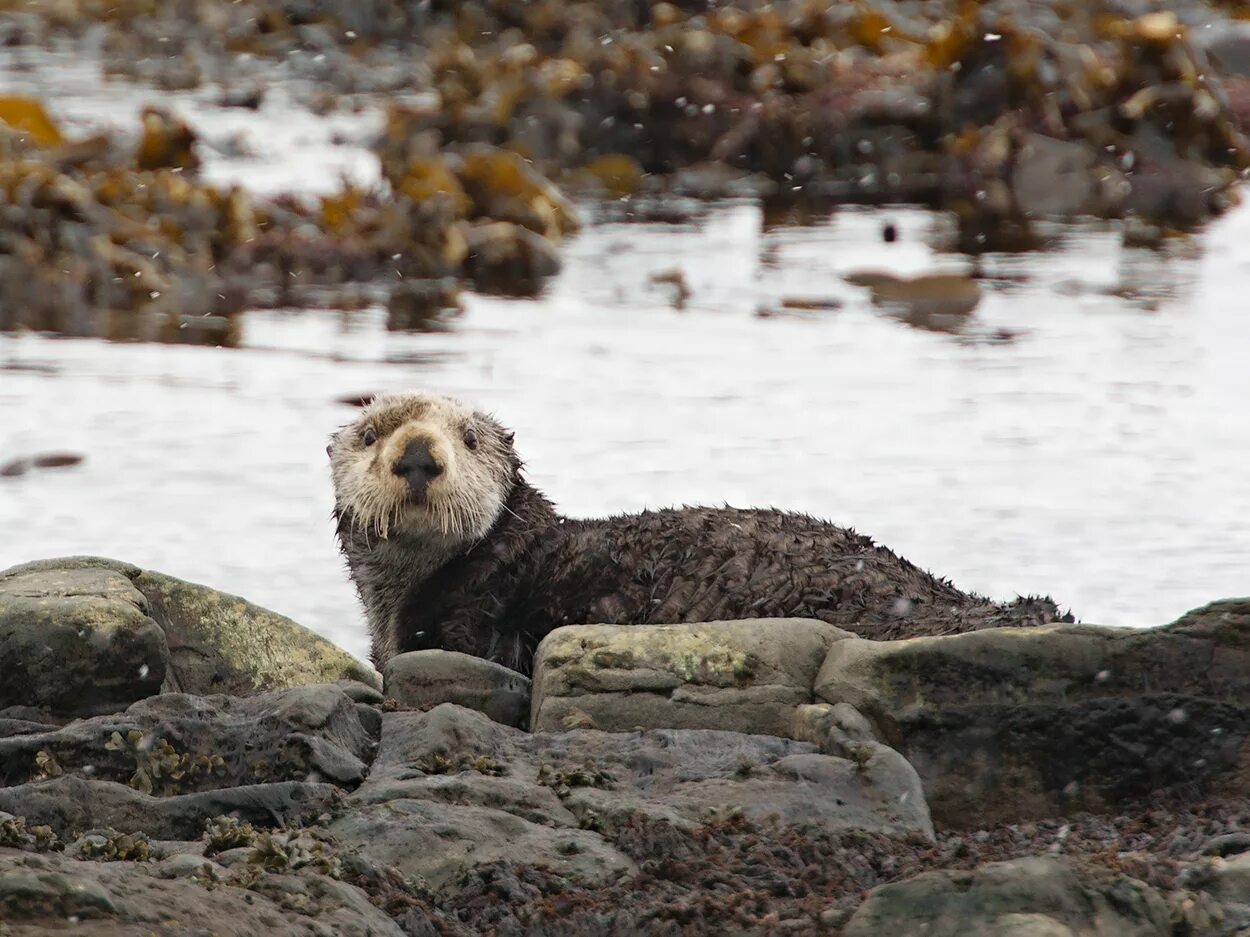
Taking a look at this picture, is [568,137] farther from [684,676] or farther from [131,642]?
[684,676]

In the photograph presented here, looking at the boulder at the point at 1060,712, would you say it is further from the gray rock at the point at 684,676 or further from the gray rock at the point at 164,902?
the gray rock at the point at 164,902

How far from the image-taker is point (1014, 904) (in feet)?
8.07

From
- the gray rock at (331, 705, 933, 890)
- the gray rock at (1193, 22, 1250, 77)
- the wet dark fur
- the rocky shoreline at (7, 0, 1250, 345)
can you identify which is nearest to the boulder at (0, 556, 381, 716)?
the wet dark fur

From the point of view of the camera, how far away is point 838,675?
365 cm

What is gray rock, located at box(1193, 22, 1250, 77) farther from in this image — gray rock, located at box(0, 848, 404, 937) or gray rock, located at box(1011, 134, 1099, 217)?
gray rock, located at box(0, 848, 404, 937)

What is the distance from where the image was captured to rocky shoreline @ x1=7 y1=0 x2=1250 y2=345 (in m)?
10.9

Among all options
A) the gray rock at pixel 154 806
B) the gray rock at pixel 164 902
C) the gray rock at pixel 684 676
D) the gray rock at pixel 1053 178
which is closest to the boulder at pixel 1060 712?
the gray rock at pixel 684 676

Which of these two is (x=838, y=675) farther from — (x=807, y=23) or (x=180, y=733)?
(x=807, y=23)

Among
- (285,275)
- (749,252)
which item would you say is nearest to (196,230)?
(285,275)

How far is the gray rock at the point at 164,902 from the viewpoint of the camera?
2.29 metres

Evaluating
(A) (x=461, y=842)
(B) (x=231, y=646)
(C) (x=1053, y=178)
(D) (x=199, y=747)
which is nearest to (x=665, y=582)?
(B) (x=231, y=646)

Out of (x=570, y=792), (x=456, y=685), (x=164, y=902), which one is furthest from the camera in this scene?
(x=456, y=685)

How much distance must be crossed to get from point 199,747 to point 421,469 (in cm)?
138

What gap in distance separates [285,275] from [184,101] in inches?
298
